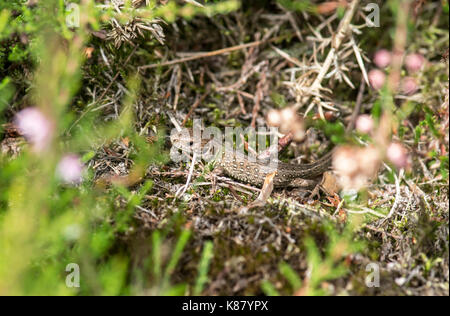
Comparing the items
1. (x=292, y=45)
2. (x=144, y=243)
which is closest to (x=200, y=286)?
(x=144, y=243)

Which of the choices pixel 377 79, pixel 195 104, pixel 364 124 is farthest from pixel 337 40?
pixel 195 104

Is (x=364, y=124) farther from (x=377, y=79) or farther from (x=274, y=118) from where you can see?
Answer: (x=274, y=118)

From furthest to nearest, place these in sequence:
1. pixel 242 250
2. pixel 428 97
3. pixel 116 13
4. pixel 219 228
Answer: pixel 428 97
pixel 116 13
pixel 219 228
pixel 242 250

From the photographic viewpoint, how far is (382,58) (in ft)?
14.4

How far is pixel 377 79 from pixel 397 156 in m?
1.00

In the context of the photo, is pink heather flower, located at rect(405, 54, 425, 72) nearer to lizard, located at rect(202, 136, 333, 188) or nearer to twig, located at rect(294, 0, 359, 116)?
twig, located at rect(294, 0, 359, 116)

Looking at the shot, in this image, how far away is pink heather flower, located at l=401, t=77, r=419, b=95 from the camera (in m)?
4.42

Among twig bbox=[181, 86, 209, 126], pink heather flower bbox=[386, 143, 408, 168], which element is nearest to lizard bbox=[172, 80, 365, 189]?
twig bbox=[181, 86, 209, 126]

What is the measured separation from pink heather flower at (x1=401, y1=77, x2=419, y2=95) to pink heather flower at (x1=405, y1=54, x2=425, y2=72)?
0.53ft

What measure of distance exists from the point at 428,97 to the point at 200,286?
3.51 meters

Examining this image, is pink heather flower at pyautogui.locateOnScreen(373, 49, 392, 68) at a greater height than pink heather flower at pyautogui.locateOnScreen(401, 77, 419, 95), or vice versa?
pink heather flower at pyautogui.locateOnScreen(373, 49, 392, 68)

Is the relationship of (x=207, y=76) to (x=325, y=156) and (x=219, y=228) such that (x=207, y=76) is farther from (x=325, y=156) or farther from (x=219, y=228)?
(x=219, y=228)

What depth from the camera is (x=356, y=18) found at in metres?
4.21

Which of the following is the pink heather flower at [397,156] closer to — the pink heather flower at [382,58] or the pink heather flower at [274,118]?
the pink heather flower at [382,58]
